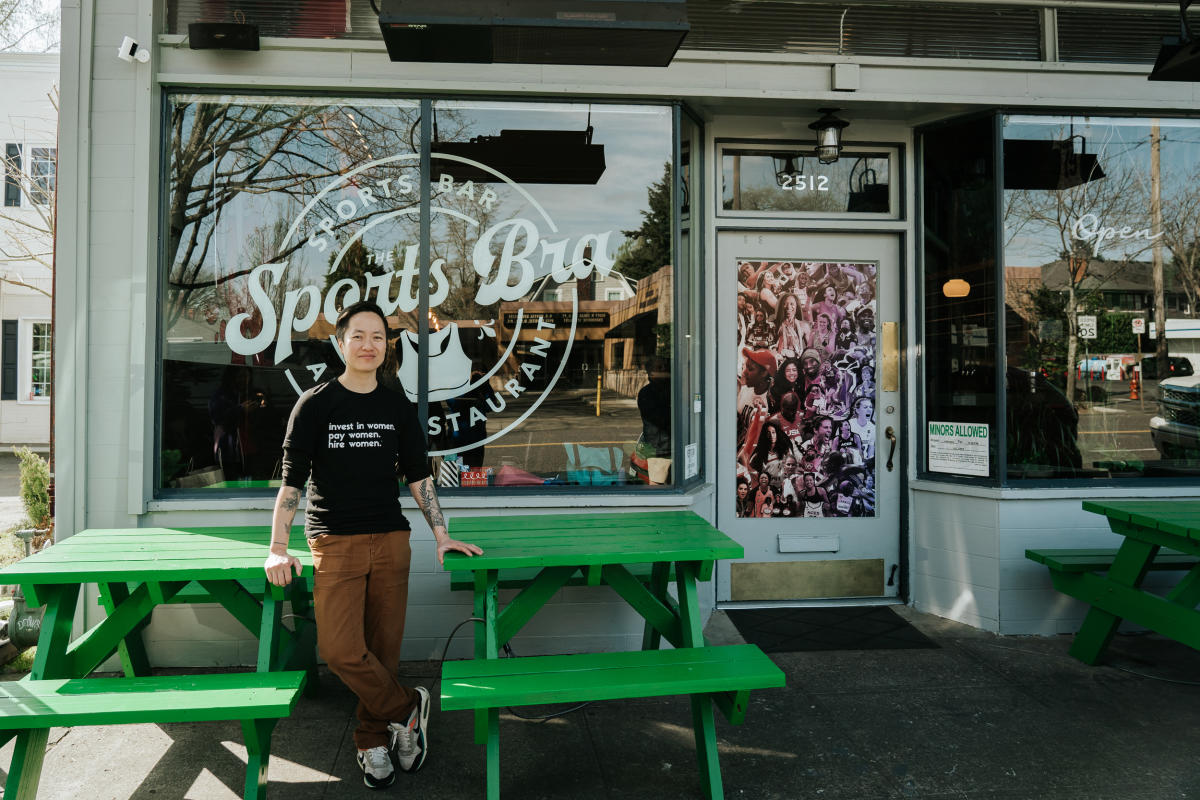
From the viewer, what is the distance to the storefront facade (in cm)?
440

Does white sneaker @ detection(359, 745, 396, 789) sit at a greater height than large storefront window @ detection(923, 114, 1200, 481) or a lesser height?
lesser

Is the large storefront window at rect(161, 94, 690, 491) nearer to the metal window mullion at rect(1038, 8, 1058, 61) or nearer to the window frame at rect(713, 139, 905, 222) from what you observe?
the window frame at rect(713, 139, 905, 222)

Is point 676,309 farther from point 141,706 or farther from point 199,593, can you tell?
point 141,706

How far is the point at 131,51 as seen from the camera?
429cm

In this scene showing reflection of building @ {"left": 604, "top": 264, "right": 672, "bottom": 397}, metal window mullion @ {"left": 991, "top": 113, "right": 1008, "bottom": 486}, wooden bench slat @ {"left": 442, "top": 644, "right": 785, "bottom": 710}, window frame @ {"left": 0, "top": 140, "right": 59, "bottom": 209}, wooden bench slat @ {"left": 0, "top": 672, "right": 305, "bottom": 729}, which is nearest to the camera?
wooden bench slat @ {"left": 0, "top": 672, "right": 305, "bottom": 729}

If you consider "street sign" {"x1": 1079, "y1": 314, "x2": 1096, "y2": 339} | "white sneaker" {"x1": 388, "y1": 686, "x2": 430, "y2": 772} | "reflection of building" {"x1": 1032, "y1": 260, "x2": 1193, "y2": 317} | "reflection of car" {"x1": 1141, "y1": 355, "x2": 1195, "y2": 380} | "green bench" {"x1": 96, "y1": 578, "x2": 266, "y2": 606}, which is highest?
"reflection of building" {"x1": 1032, "y1": 260, "x2": 1193, "y2": 317}

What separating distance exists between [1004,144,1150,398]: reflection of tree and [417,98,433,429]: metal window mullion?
3.57m

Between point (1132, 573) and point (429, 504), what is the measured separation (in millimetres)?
3612

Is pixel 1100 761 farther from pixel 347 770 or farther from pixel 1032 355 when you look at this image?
pixel 347 770

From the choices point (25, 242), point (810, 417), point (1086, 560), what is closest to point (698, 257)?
point (810, 417)

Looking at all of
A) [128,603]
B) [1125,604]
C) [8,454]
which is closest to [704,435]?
[1125,604]

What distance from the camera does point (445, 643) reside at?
4457mm

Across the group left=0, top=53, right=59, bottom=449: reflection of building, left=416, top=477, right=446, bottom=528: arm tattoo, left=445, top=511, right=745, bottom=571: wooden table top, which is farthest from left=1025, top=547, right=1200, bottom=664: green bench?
left=0, top=53, right=59, bottom=449: reflection of building

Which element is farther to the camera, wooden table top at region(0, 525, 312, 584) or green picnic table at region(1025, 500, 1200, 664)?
green picnic table at region(1025, 500, 1200, 664)
